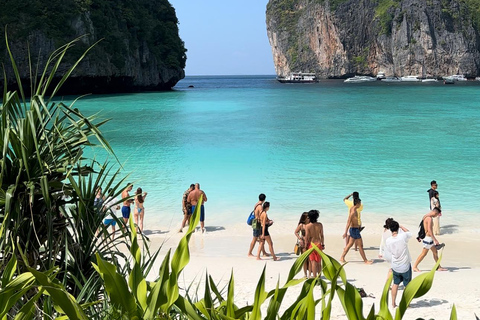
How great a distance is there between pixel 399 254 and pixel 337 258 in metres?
3.02

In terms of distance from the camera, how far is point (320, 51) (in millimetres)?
146875

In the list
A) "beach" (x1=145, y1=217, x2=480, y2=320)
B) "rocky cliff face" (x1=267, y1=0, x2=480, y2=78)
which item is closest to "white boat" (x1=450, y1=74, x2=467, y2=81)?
"rocky cliff face" (x1=267, y1=0, x2=480, y2=78)

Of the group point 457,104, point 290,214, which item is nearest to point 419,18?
point 457,104

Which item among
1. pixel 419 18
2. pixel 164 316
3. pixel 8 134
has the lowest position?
pixel 164 316

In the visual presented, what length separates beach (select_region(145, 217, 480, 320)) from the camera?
26.2 feet

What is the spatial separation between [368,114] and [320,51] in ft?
349

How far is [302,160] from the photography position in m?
23.1

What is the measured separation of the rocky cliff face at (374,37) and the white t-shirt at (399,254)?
409 ft

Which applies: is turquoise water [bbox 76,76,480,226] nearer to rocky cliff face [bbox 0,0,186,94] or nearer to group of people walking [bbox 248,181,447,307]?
group of people walking [bbox 248,181,447,307]

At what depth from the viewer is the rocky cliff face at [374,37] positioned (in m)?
125

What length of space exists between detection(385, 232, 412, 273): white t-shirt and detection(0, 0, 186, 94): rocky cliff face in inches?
2008

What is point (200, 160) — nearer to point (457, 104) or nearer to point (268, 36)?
point (457, 104)

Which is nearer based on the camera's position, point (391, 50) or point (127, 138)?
point (127, 138)

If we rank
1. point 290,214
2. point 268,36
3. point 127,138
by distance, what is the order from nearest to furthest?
point 290,214 < point 127,138 < point 268,36
